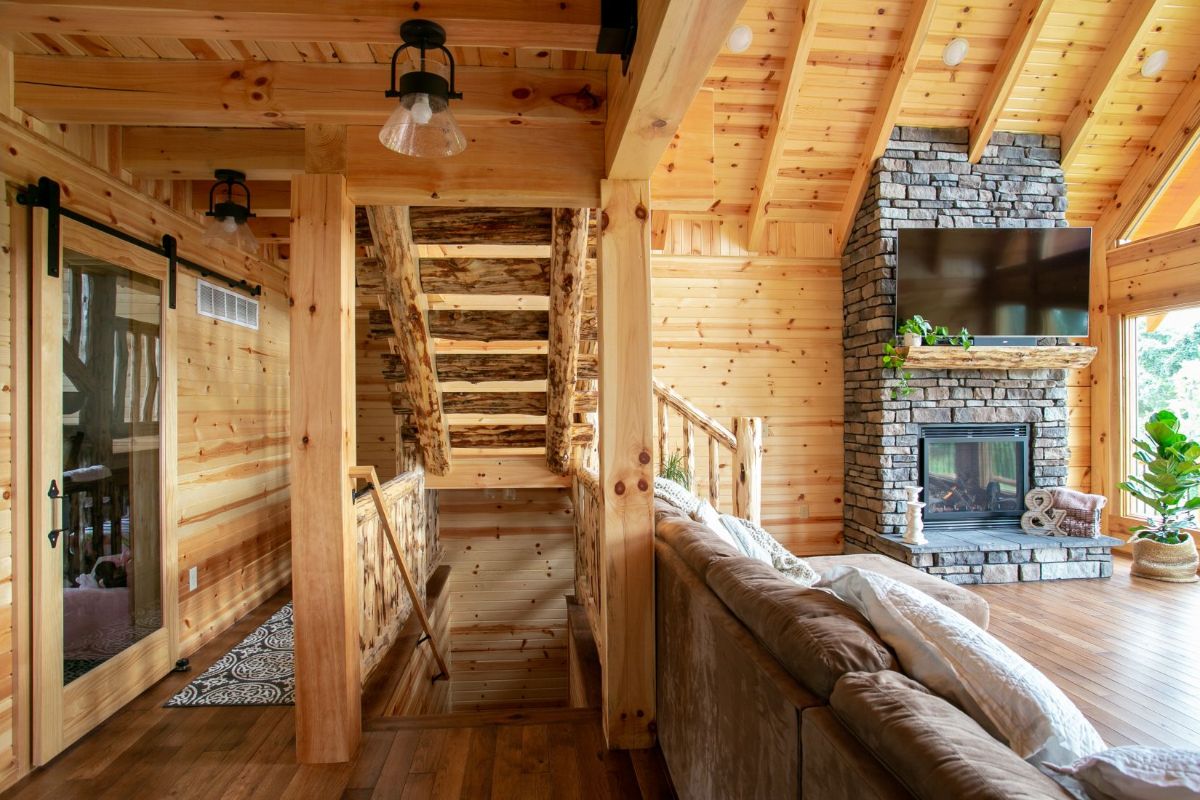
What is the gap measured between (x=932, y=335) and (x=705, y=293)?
1.85 metres

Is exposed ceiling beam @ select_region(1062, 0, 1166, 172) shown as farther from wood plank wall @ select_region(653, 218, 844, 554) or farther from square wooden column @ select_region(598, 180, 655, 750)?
square wooden column @ select_region(598, 180, 655, 750)

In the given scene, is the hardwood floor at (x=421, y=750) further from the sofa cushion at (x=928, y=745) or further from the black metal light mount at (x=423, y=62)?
the black metal light mount at (x=423, y=62)

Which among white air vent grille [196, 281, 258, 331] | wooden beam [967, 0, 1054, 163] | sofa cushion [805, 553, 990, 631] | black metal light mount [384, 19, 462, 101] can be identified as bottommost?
sofa cushion [805, 553, 990, 631]

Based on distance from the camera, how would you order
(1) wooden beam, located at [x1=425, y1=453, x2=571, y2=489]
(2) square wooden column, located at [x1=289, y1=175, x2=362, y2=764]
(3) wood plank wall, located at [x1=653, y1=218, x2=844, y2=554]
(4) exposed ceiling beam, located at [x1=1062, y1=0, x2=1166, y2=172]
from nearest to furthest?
(2) square wooden column, located at [x1=289, y1=175, x2=362, y2=764], (1) wooden beam, located at [x1=425, y1=453, x2=571, y2=489], (4) exposed ceiling beam, located at [x1=1062, y1=0, x2=1166, y2=172], (3) wood plank wall, located at [x1=653, y1=218, x2=844, y2=554]

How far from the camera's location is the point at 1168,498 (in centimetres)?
481

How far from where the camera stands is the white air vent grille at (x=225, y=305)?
11.3ft

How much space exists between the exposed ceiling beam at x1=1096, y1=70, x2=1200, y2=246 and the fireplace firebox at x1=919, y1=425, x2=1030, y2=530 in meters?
2.16

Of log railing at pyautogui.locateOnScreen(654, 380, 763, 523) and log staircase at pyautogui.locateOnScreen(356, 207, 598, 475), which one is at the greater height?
log staircase at pyautogui.locateOnScreen(356, 207, 598, 475)

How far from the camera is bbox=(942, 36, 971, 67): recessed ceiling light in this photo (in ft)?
15.0

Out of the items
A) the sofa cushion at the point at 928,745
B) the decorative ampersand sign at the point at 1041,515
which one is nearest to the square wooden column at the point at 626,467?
the sofa cushion at the point at 928,745

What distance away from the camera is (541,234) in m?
2.87

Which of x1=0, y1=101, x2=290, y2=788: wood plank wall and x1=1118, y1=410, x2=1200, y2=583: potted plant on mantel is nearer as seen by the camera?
x1=0, y1=101, x2=290, y2=788: wood plank wall

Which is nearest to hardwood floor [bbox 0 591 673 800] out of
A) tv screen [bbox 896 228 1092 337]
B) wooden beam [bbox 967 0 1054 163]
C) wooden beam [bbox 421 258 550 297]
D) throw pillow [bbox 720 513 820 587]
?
throw pillow [bbox 720 513 820 587]

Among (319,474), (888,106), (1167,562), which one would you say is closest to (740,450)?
(319,474)
